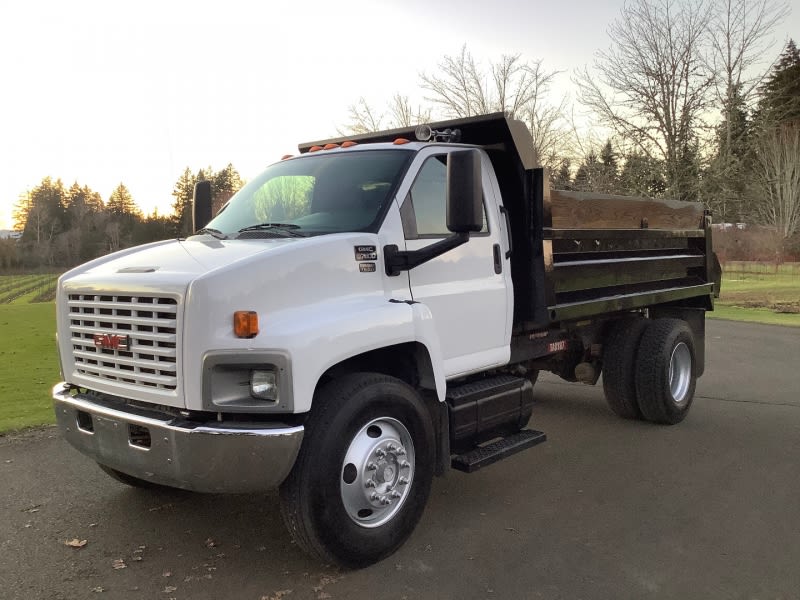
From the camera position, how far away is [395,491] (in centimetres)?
402

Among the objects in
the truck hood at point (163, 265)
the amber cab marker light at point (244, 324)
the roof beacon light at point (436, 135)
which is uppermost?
the roof beacon light at point (436, 135)

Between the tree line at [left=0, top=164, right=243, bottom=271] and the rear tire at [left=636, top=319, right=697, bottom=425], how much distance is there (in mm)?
16043

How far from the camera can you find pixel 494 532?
14.2 ft

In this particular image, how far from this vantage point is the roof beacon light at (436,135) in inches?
199

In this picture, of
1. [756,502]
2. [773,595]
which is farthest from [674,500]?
[773,595]

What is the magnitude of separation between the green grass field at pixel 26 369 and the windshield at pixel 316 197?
11.9 ft

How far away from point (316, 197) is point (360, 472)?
1847 mm

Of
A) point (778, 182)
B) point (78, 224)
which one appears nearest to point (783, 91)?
point (778, 182)

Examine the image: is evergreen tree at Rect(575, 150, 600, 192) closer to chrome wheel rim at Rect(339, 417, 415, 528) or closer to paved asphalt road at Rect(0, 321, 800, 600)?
paved asphalt road at Rect(0, 321, 800, 600)

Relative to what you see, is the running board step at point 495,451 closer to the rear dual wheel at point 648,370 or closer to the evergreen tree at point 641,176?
the rear dual wheel at point 648,370

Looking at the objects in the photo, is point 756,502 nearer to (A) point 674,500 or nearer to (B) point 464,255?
(A) point 674,500

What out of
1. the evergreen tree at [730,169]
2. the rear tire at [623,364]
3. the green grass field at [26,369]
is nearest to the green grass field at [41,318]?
the green grass field at [26,369]

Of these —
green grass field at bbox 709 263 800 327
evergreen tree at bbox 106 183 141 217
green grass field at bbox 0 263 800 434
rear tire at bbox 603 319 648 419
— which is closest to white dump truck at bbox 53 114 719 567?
rear tire at bbox 603 319 648 419

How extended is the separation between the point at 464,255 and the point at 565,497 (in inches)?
74.4
